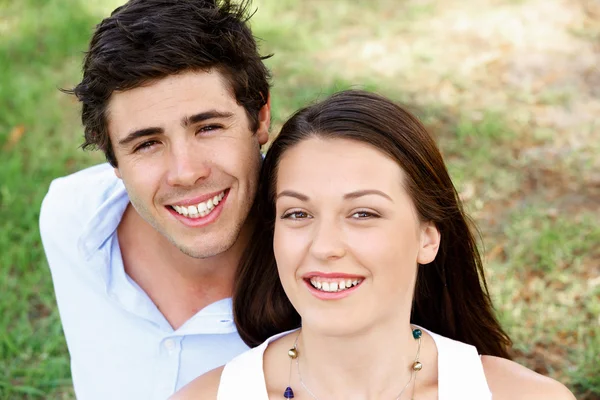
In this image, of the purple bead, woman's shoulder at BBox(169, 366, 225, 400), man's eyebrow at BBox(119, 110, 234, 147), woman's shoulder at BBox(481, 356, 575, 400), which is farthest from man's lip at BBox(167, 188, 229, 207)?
woman's shoulder at BBox(481, 356, 575, 400)

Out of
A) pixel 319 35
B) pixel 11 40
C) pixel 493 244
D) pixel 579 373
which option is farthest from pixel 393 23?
pixel 579 373

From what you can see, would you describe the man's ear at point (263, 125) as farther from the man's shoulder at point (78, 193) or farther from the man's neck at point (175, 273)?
the man's shoulder at point (78, 193)

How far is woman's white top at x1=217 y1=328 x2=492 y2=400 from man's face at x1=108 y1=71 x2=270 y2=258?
484mm

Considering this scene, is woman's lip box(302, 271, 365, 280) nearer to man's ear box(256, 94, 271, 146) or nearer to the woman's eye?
the woman's eye

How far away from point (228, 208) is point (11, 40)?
4.74 metres

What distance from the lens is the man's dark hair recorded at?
3.04 m

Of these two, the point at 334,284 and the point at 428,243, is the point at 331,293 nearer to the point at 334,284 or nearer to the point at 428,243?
the point at 334,284

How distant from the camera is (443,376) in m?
2.89

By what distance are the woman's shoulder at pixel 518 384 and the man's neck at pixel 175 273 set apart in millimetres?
1177

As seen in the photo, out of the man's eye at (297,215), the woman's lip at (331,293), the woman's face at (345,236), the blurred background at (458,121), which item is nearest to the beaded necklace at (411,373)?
the woman's face at (345,236)

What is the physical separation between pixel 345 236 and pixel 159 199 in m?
0.88

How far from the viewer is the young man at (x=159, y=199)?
3070 mm

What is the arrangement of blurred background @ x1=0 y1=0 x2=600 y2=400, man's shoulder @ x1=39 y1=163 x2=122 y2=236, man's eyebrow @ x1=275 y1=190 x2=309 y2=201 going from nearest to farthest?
man's eyebrow @ x1=275 y1=190 x2=309 y2=201 → man's shoulder @ x1=39 y1=163 x2=122 y2=236 → blurred background @ x1=0 y1=0 x2=600 y2=400

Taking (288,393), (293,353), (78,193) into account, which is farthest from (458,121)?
(288,393)
